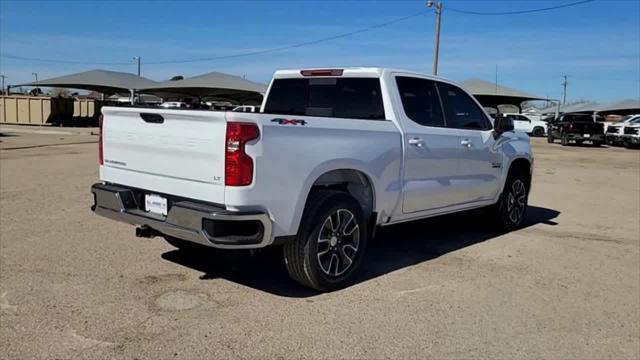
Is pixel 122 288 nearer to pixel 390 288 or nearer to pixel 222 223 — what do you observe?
A: pixel 222 223

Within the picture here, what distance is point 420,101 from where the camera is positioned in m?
6.19

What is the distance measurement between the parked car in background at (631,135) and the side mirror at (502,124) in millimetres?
28482

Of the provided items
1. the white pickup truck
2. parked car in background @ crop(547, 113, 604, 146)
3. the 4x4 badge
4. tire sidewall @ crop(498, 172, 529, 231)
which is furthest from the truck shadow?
parked car in background @ crop(547, 113, 604, 146)

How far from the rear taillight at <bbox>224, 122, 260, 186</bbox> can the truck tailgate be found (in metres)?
0.06

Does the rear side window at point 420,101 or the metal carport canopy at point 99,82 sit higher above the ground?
the metal carport canopy at point 99,82

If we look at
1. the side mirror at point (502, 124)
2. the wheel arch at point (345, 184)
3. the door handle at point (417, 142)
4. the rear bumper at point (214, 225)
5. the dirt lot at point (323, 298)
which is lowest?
the dirt lot at point (323, 298)

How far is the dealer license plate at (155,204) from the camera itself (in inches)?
187

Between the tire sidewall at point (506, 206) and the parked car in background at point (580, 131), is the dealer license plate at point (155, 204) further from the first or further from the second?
the parked car in background at point (580, 131)

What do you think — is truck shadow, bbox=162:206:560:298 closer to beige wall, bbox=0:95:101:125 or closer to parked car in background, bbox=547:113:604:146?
parked car in background, bbox=547:113:604:146

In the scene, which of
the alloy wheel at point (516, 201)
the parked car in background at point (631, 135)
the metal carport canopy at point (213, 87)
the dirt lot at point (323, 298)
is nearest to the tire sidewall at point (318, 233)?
the dirt lot at point (323, 298)

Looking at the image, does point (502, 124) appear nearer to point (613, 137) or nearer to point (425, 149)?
point (425, 149)

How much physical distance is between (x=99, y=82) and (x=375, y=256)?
136 ft

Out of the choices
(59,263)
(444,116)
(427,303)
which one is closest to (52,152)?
(59,263)

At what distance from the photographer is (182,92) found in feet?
149
